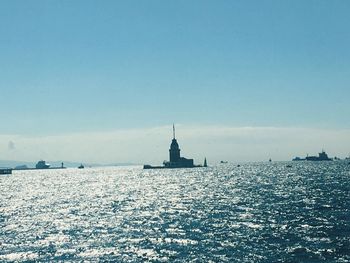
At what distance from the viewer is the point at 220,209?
88.5 metres

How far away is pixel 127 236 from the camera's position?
6088 cm

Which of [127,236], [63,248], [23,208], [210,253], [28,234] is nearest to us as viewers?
[210,253]

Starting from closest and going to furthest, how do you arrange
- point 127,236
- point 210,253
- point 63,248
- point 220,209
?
point 210,253 < point 63,248 < point 127,236 < point 220,209

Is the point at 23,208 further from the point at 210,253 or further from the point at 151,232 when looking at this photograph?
the point at 210,253

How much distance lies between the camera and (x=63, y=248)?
53.8 meters

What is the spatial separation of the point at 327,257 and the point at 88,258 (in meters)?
24.9

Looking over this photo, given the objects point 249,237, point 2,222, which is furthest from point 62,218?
point 249,237

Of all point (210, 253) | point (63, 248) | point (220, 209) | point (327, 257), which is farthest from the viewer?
point (220, 209)

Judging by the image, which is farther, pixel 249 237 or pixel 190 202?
pixel 190 202

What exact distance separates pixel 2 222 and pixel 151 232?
32.2 metres

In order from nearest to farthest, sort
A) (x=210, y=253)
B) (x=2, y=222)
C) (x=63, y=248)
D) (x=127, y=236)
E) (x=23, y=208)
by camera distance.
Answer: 1. (x=210, y=253)
2. (x=63, y=248)
3. (x=127, y=236)
4. (x=2, y=222)
5. (x=23, y=208)

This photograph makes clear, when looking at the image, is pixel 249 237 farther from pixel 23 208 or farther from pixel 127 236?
pixel 23 208

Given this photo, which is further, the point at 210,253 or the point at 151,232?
the point at 151,232

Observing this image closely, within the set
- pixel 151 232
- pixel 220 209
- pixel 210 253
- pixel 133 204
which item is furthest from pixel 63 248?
pixel 133 204
